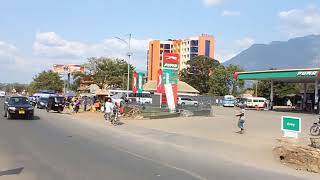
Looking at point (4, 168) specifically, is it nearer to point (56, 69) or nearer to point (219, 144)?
point (219, 144)

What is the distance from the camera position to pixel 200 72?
12888 cm

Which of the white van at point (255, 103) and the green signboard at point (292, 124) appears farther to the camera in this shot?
the white van at point (255, 103)

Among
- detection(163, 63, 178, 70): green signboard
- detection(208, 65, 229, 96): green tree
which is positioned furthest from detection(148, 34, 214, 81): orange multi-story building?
detection(163, 63, 178, 70): green signboard

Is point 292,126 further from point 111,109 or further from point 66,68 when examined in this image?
point 66,68

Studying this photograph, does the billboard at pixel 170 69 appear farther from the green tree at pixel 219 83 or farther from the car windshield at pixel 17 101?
the green tree at pixel 219 83

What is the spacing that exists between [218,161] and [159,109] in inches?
1082

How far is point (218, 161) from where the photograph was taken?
51.8ft

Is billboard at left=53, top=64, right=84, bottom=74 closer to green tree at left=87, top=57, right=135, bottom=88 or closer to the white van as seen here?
green tree at left=87, top=57, right=135, bottom=88

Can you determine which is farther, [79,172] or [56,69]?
[56,69]

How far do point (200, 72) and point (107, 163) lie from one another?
380 ft

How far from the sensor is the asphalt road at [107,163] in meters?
11.8

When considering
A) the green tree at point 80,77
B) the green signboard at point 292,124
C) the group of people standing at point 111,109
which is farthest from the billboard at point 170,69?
the green tree at point 80,77

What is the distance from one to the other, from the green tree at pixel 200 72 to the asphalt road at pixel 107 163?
10840 cm

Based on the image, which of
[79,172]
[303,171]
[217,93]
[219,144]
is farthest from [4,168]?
[217,93]
